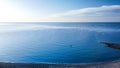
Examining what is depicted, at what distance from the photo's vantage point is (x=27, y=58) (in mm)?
39000

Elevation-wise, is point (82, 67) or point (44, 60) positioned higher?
point (82, 67)

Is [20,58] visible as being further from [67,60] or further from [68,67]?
[68,67]

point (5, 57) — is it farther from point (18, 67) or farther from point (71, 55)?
point (18, 67)

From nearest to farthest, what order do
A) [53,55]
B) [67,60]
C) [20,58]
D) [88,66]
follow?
[88,66], [67,60], [20,58], [53,55]

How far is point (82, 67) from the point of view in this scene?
9953 millimetres

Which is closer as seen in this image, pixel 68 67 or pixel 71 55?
pixel 68 67

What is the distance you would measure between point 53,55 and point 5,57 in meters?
10.1

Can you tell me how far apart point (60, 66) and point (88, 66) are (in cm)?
149

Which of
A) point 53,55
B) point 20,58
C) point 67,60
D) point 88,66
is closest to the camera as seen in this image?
point 88,66

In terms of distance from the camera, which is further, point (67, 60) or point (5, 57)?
point (5, 57)

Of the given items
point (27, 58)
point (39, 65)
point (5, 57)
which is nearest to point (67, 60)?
point (27, 58)

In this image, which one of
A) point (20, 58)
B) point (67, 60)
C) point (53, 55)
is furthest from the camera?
point (53, 55)

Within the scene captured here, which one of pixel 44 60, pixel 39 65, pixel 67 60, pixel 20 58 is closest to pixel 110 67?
pixel 39 65

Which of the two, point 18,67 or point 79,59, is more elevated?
point 18,67
